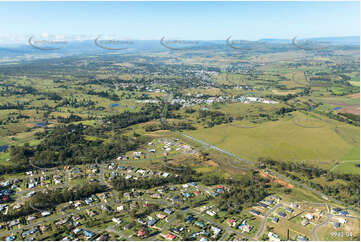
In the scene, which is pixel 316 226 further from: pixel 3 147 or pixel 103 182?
pixel 3 147

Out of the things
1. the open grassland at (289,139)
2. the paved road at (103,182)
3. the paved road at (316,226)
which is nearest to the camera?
the paved road at (316,226)

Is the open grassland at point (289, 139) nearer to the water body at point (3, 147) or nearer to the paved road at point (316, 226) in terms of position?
the paved road at point (316, 226)

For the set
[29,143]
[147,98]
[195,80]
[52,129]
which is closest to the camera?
[29,143]

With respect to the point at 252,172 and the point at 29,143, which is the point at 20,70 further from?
the point at 252,172

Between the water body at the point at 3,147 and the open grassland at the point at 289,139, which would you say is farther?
the water body at the point at 3,147

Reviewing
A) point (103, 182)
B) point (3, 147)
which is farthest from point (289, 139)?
point (3, 147)

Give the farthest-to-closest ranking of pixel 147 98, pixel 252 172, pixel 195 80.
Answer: pixel 195 80
pixel 147 98
pixel 252 172

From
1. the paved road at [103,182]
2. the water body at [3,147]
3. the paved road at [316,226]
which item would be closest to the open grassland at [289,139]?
the paved road at [316,226]

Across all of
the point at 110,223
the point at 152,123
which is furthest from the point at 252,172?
the point at 152,123
